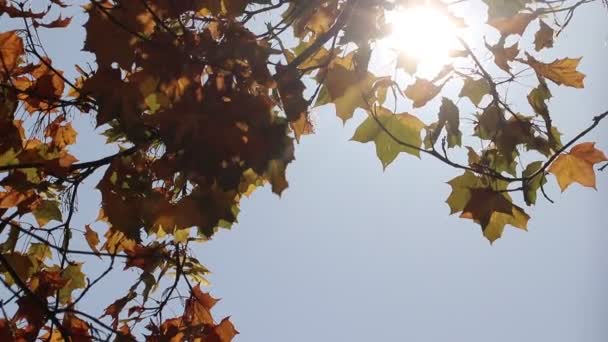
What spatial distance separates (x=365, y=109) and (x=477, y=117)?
598mm

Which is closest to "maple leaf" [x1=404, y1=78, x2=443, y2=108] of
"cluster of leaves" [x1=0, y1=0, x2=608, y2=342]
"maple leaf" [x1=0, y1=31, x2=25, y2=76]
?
"cluster of leaves" [x1=0, y1=0, x2=608, y2=342]

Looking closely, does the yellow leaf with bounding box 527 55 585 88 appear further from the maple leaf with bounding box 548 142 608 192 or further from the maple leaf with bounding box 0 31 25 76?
the maple leaf with bounding box 0 31 25 76

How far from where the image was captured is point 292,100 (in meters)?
2.67

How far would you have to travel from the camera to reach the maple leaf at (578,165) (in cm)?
295

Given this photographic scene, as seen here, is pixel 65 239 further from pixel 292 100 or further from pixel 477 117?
pixel 477 117

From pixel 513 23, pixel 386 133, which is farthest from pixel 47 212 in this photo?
pixel 513 23

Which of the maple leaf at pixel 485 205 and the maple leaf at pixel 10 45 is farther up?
the maple leaf at pixel 10 45

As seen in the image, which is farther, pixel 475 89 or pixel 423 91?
pixel 475 89

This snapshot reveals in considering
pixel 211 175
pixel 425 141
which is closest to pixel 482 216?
pixel 425 141

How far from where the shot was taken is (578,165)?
2.98 meters

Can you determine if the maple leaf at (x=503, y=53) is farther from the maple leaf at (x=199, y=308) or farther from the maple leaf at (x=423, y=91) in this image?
the maple leaf at (x=199, y=308)

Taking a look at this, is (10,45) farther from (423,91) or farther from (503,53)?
(503,53)

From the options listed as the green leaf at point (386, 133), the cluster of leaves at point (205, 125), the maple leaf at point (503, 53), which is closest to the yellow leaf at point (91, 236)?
the cluster of leaves at point (205, 125)

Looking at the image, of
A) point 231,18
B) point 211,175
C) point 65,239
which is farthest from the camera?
point 65,239
